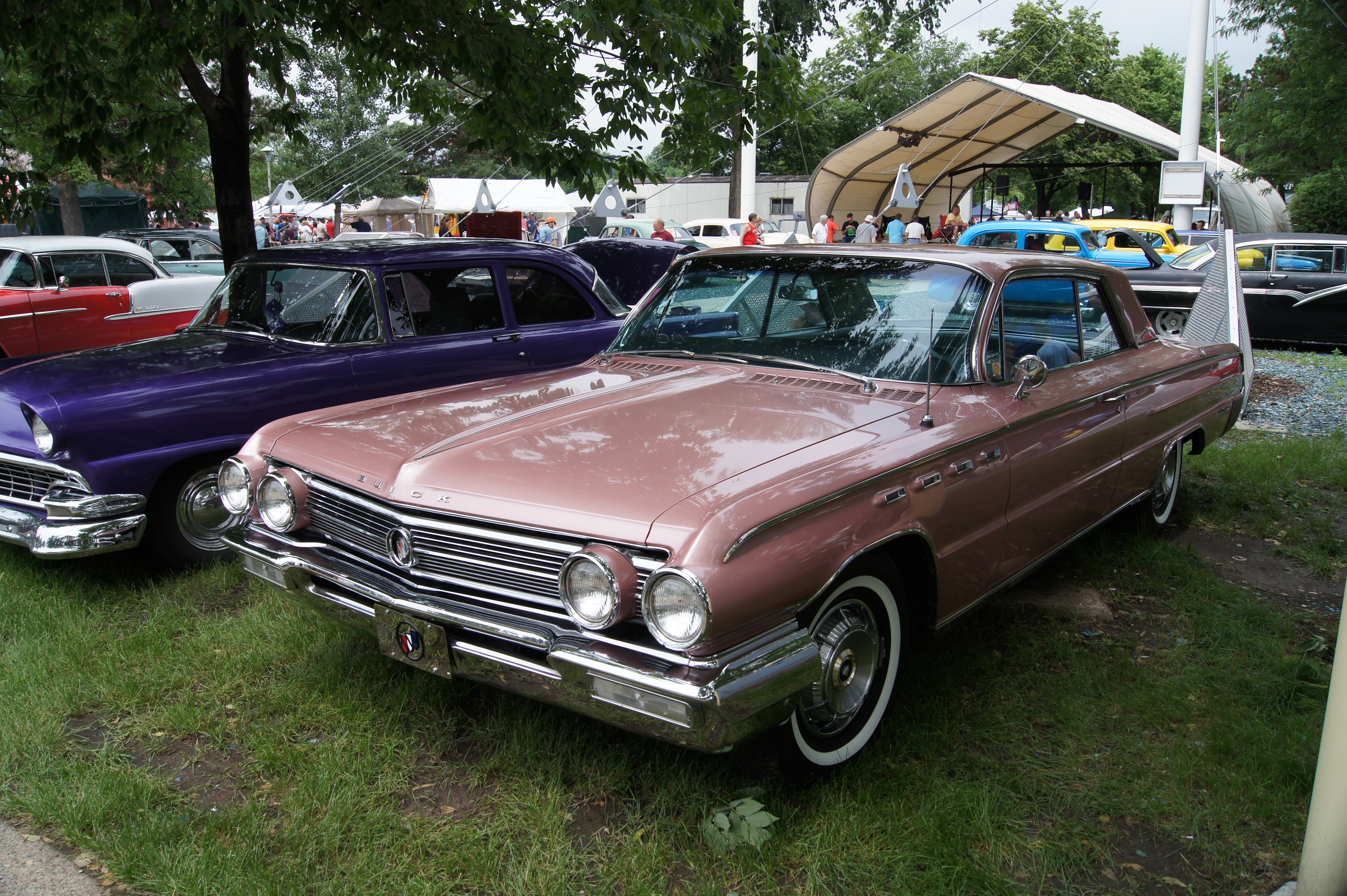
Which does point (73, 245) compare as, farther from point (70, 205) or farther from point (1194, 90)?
point (1194, 90)

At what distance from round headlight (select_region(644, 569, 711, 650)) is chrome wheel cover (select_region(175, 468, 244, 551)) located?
2949 mm

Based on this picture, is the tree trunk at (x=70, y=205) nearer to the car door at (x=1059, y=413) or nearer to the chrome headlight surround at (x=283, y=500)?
the chrome headlight surround at (x=283, y=500)

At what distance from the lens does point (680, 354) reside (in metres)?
4.00

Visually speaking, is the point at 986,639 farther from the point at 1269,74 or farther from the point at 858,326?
the point at 1269,74

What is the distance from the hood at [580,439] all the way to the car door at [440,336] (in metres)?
1.49

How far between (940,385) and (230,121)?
618 cm

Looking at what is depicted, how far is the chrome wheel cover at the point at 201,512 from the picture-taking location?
4.54 meters

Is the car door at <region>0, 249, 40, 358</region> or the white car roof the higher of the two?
the white car roof

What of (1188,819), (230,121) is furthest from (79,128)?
(1188,819)

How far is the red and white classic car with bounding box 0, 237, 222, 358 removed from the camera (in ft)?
29.3

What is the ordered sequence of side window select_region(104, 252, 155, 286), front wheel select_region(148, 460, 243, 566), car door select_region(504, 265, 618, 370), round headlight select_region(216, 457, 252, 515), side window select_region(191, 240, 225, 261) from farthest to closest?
side window select_region(191, 240, 225, 261)
side window select_region(104, 252, 155, 286)
car door select_region(504, 265, 618, 370)
front wheel select_region(148, 460, 243, 566)
round headlight select_region(216, 457, 252, 515)

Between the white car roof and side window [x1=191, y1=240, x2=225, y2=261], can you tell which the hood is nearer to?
the white car roof

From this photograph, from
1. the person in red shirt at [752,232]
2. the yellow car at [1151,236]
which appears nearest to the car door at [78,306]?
the person in red shirt at [752,232]

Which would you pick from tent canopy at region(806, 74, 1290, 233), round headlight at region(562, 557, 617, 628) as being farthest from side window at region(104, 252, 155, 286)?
tent canopy at region(806, 74, 1290, 233)
